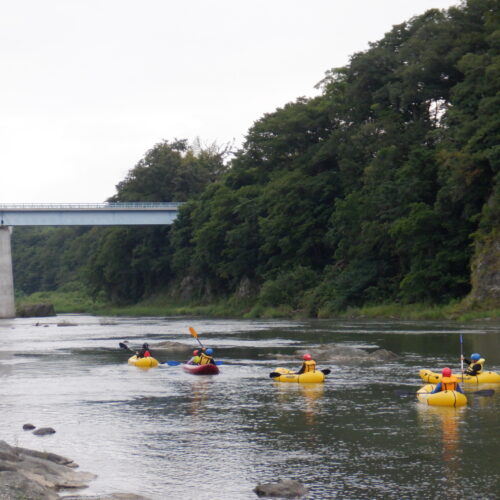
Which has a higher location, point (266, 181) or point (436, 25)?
point (436, 25)

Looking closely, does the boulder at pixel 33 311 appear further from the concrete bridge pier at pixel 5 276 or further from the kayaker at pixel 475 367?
the kayaker at pixel 475 367

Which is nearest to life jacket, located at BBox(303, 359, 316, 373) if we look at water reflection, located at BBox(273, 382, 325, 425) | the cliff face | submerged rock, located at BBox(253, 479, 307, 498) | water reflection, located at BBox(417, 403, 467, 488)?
water reflection, located at BBox(273, 382, 325, 425)

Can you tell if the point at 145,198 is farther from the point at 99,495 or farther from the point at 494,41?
the point at 99,495

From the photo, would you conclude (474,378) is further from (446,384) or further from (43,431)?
(43,431)

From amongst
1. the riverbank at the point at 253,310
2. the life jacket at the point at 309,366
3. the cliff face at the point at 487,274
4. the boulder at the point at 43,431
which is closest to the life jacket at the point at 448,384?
the life jacket at the point at 309,366

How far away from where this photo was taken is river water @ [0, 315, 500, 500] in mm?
15359

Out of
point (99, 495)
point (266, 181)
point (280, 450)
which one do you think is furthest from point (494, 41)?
point (99, 495)

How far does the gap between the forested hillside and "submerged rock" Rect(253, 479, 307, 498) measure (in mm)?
43264

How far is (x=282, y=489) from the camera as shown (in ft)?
47.0

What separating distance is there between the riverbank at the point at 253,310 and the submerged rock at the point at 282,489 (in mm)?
41660

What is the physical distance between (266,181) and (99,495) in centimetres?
7785

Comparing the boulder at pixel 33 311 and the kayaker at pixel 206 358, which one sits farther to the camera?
the boulder at pixel 33 311

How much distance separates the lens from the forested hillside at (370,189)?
5956cm

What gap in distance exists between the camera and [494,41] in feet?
190
